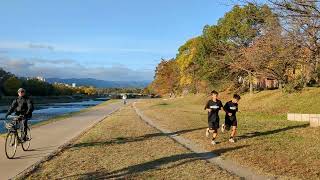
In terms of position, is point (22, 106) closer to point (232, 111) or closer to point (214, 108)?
point (214, 108)

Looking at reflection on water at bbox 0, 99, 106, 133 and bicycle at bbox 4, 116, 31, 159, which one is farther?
reflection on water at bbox 0, 99, 106, 133

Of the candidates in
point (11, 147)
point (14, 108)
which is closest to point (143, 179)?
point (11, 147)

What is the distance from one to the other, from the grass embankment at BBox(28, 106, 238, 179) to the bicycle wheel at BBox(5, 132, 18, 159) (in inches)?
48.0

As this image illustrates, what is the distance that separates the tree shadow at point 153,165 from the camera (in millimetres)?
9766

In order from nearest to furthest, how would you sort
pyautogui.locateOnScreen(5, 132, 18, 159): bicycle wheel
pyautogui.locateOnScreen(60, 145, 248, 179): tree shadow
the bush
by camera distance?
1. pyautogui.locateOnScreen(60, 145, 248, 179): tree shadow
2. pyautogui.locateOnScreen(5, 132, 18, 159): bicycle wheel
3. the bush

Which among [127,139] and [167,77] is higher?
[167,77]

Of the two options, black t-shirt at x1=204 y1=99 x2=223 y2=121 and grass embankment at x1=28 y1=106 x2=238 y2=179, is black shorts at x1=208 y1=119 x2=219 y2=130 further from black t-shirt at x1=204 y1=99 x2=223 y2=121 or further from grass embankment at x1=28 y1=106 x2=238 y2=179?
grass embankment at x1=28 y1=106 x2=238 y2=179

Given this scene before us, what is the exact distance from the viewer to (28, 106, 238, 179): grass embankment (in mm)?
9859

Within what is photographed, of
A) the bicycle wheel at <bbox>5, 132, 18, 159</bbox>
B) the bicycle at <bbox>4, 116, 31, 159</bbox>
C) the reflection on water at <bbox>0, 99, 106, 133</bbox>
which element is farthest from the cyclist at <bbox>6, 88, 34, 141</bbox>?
the reflection on water at <bbox>0, 99, 106, 133</bbox>

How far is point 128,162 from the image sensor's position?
11.4m

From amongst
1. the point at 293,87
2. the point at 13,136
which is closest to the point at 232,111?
the point at 13,136

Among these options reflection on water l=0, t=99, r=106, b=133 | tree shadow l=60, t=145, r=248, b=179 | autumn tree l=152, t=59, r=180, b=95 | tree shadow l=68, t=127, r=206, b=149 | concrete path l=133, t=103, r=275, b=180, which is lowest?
reflection on water l=0, t=99, r=106, b=133

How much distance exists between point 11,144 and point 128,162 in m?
3.52

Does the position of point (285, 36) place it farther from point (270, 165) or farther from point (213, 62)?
point (213, 62)
